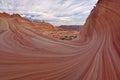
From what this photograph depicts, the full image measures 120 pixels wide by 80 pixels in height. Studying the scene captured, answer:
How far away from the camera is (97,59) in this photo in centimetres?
369

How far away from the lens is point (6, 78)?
2.83 meters

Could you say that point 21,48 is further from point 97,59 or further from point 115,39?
point 115,39

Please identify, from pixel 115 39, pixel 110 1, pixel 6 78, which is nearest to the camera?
pixel 6 78

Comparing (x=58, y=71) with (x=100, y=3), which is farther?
(x=100, y=3)

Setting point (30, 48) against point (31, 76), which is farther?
point (30, 48)

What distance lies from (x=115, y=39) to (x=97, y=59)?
111 cm

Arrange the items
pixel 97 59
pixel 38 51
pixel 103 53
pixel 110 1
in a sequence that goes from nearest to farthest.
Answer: pixel 97 59, pixel 103 53, pixel 38 51, pixel 110 1

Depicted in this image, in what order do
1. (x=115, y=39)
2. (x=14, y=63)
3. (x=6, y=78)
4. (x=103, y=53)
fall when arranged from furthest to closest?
(x=115, y=39) < (x=103, y=53) < (x=14, y=63) < (x=6, y=78)

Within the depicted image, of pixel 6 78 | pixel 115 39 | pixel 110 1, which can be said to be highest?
pixel 110 1

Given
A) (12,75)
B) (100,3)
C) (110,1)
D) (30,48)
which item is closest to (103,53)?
(30,48)

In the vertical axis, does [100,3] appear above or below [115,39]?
above

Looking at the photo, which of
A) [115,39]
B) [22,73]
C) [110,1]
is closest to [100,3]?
[110,1]

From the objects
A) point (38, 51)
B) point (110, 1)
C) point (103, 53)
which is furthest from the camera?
point (110, 1)

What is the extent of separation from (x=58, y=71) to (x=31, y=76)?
1.41 ft
